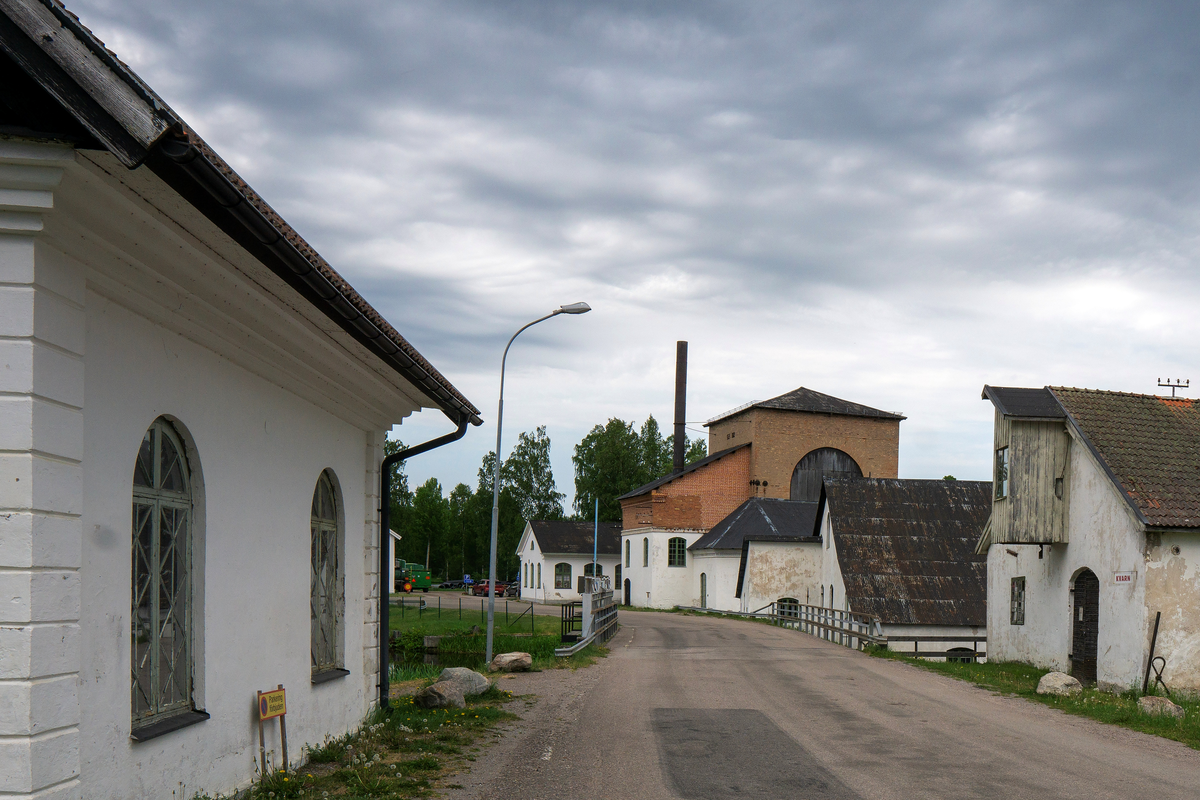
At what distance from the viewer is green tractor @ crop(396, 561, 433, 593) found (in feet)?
254

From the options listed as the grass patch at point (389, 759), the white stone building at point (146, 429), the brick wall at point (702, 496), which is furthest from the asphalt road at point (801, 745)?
the brick wall at point (702, 496)

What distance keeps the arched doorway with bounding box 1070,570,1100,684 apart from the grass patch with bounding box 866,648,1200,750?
0.82 metres

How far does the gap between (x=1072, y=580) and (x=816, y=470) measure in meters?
43.4

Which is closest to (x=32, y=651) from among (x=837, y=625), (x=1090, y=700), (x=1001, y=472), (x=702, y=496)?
(x=1090, y=700)

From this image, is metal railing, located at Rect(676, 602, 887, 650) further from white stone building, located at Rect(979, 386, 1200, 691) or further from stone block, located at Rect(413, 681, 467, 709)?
stone block, located at Rect(413, 681, 467, 709)

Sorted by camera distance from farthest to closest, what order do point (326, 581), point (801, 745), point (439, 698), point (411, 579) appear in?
point (411, 579)
point (439, 698)
point (801, 745)
point (326, 581)

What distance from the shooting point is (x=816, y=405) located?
64312 millimetres

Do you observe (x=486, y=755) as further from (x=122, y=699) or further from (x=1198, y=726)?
(x=1198, y=726)

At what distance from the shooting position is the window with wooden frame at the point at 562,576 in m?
71.2

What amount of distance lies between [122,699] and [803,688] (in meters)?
13.1

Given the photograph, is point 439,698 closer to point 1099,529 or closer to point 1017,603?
point 1099,529

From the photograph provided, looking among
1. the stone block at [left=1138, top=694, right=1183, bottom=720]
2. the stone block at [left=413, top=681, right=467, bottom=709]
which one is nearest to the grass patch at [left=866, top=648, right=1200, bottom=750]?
the stone block at [left=1138, top=694, right=1183, bottom=720]

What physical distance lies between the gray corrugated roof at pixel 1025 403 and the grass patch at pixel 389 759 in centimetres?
1317

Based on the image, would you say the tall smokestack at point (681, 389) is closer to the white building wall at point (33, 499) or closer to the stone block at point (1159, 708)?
the stone block at point (1159, 708)
